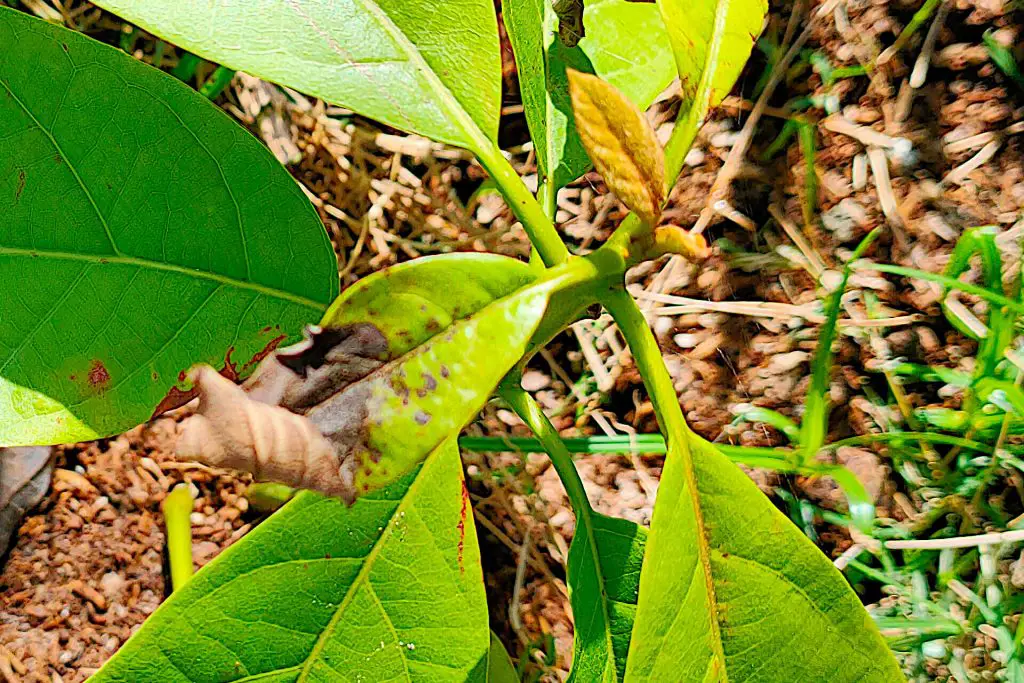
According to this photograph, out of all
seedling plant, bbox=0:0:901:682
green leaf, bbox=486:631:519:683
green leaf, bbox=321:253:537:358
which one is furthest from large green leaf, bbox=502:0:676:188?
green leaf, bbox=486:631:519:683

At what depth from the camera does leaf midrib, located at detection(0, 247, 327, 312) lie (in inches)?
33.2

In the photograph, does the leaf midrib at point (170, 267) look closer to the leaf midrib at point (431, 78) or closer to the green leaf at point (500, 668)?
the leaf midrib at point (431, 78)

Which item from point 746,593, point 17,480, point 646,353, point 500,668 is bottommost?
point 500,668

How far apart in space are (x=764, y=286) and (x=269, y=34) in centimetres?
78

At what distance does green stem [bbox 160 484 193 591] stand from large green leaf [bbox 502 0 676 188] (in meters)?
0.77

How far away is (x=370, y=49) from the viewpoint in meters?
0.84

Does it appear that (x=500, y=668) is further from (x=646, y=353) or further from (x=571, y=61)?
(x=571, y=61)

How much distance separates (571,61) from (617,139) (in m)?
0.33

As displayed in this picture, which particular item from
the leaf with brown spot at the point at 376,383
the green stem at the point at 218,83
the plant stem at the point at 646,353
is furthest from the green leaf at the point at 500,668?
the green stem at the point at 218,83

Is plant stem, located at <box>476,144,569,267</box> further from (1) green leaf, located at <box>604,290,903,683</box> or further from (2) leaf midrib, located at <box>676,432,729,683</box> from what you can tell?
(2) leaf midrib, located at <box>676,432,729,683</box>

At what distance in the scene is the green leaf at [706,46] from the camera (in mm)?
855

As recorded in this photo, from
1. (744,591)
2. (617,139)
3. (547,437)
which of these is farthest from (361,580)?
(617,139)

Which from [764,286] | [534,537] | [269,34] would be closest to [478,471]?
[534,537]

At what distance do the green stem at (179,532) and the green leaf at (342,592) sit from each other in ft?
1.86
